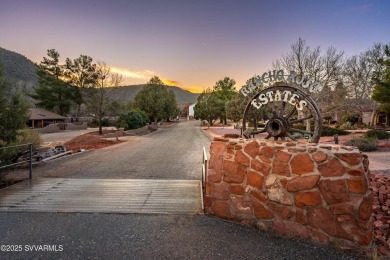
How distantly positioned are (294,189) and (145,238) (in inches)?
109

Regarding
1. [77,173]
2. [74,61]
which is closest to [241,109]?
[77,173]

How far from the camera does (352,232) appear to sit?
155 inches

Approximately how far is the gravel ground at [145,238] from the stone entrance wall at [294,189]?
0.26 metres

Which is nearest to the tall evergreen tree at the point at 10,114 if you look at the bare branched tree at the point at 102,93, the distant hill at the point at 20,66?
the bare branched tree at the point at 102,93

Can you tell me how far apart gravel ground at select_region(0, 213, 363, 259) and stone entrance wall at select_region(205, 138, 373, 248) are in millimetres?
262

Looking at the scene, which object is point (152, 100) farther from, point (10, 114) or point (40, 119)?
point (10, 114)

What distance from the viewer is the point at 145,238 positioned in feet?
14.2

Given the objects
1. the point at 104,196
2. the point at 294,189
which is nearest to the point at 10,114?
the point at 104,196

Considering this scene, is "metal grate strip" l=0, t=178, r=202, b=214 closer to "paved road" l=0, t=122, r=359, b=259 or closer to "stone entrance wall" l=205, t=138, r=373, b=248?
"paved road" l=0, t=122, r=359, b=259

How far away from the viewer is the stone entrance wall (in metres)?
3.93

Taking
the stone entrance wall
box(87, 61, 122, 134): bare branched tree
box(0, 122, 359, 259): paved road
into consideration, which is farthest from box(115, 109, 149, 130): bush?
the stone entrance wall

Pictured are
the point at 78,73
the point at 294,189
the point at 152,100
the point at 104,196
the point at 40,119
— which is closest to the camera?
the point at 294,189

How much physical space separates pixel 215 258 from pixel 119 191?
13.3 ft

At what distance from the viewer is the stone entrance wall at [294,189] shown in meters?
3.93
